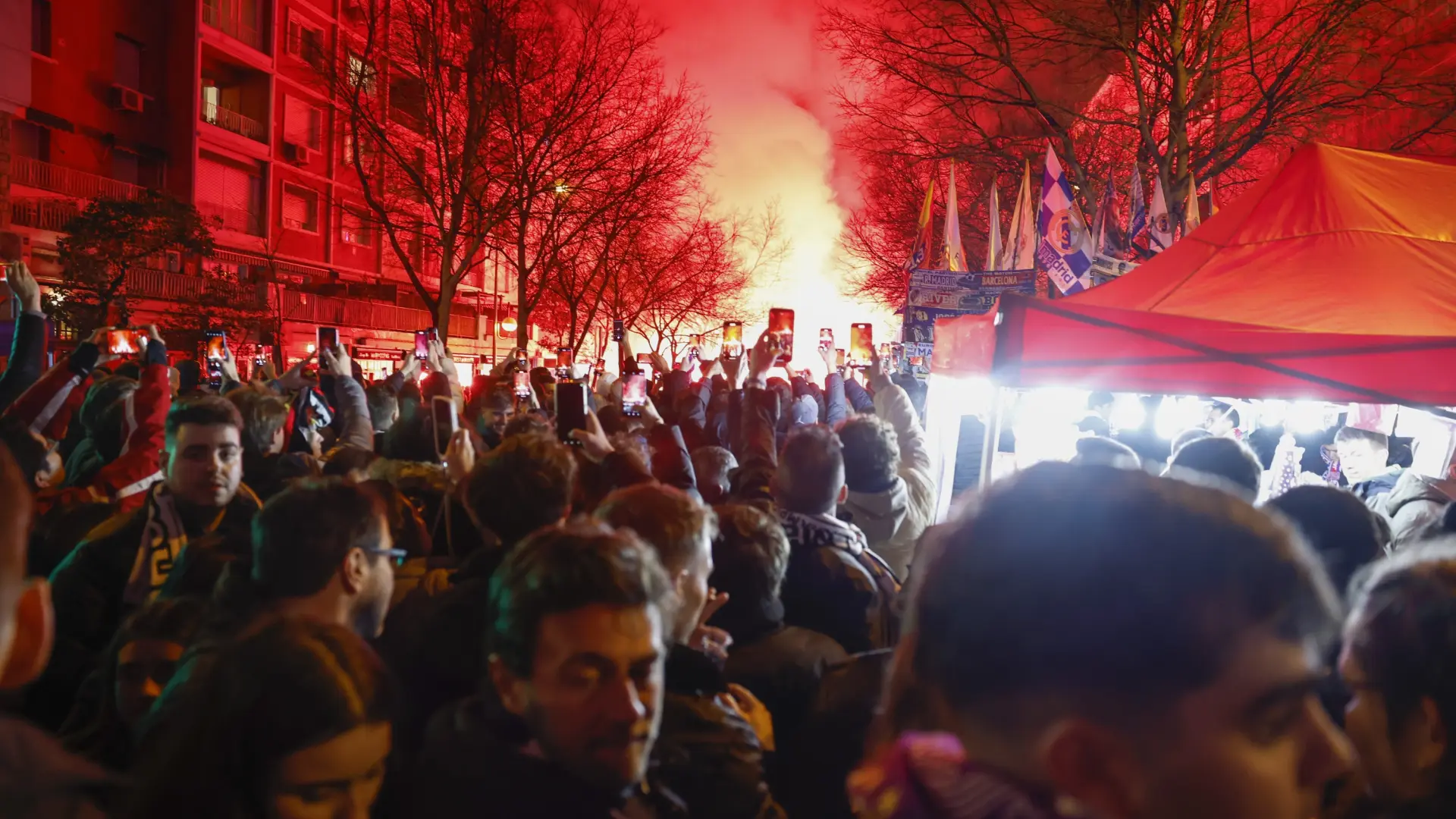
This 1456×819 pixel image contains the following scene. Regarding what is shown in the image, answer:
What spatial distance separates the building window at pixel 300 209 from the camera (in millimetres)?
39000

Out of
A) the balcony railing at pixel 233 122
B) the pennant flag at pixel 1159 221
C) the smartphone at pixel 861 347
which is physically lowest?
the smartphone at pixel 861 347

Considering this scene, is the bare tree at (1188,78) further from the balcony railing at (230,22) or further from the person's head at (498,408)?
the balcony railing at (230,22)

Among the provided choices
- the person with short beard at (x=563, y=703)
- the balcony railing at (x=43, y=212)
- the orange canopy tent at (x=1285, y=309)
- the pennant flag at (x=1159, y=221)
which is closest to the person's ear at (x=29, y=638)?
the person with short beard at (x=563, y=703)

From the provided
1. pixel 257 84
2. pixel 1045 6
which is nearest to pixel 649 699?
pixel 1045 6

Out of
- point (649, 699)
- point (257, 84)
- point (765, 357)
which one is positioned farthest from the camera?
point (257, 84)

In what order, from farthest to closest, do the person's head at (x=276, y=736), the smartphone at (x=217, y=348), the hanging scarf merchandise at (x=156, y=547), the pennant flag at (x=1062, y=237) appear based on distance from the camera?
1. the pennant flag at (x=1062, y=237)
2. the smartphone at (x=217, y=348)
3. the hanging scarf merchandise at (x=156, y=547)
4. the person's head at (x=276, y=736)

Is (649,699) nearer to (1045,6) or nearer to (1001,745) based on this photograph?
(1001,745)

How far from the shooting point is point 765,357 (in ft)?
20.1

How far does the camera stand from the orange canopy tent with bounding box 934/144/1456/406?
12.2ft

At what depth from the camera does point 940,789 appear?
0.99m

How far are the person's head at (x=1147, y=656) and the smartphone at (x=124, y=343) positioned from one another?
10.2 meters

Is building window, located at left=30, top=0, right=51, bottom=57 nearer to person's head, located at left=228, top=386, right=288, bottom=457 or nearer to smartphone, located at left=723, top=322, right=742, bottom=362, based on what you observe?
smartphone, located at left=723, top=322, right=742, bottom=362

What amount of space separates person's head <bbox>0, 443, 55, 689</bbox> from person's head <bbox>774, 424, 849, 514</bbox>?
8.20 ft

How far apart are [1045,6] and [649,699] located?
17.7 m
